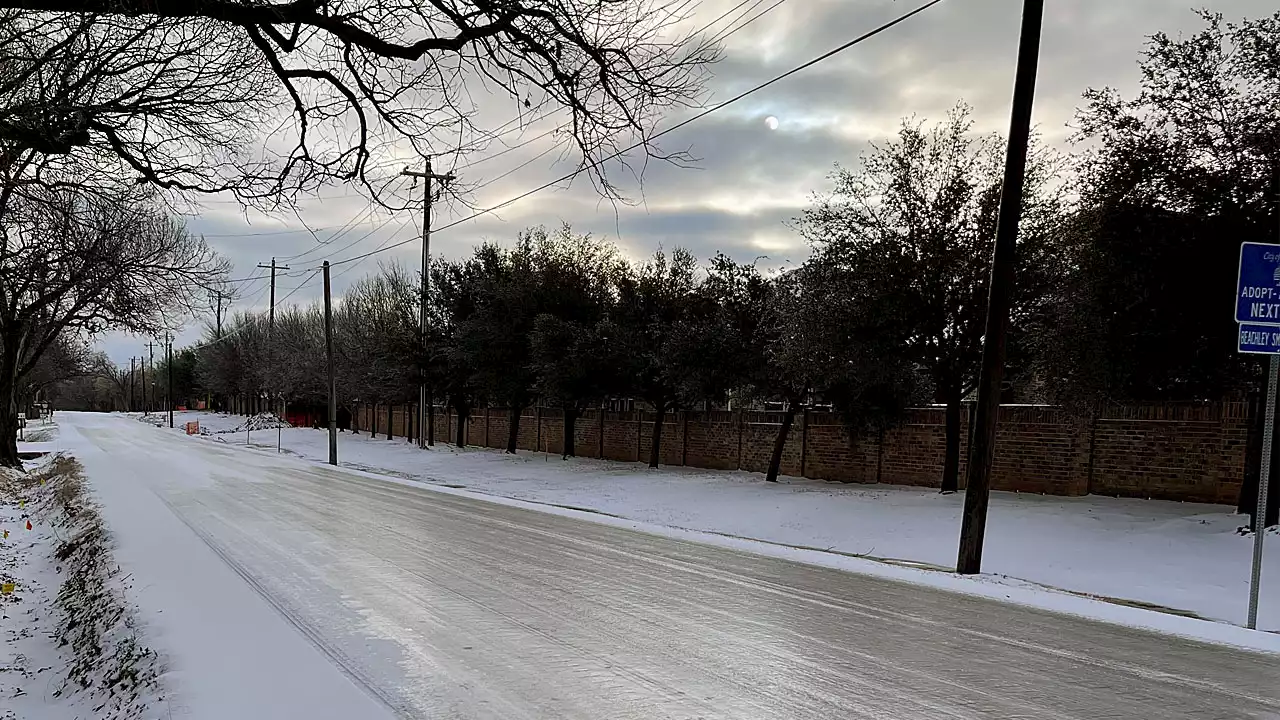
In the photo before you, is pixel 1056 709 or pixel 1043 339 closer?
pixel 1056 709

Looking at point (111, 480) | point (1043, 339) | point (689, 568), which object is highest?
point (1043, 339)

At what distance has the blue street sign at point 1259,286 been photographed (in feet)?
29.0

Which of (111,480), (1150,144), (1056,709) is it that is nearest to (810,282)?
(1150,144)

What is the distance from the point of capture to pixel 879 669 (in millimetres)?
6680

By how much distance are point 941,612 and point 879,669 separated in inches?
99.5

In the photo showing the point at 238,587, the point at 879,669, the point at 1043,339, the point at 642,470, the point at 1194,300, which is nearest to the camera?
the point at 879,669

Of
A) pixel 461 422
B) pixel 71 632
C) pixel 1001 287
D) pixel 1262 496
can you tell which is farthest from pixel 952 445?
pixel 461 422

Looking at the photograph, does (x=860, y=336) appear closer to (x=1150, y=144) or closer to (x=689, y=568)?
(x=1150, y=144)

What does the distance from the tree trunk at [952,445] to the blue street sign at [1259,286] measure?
36.7ft

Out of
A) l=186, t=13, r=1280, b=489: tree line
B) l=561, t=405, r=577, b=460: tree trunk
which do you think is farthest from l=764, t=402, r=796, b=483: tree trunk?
l=561, t=405, r=577, b=460: tree trunk

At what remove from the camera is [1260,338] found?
8.79 m

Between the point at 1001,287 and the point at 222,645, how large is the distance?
378 inches

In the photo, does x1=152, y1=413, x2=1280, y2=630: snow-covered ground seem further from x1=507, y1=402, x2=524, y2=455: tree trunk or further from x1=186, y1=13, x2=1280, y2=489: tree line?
x1=507, y1=402, x2=524, y2=455: tree trunk

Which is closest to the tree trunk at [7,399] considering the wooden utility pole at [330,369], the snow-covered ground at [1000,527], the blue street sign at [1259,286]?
the wooden utility pole at [330,369]
